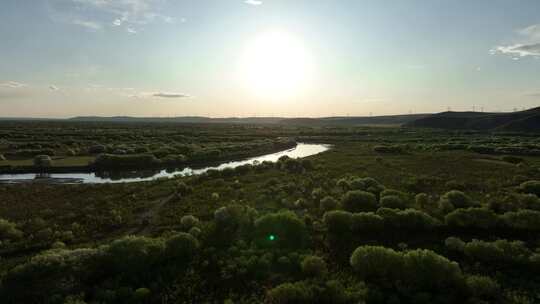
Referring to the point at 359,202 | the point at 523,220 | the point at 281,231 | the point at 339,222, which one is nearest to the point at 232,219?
the point at 281,231

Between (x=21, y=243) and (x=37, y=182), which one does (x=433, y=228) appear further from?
(x=37, y=182)

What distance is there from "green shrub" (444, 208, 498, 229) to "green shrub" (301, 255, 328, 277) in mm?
9623

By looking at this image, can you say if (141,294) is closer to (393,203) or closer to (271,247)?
(271,247)

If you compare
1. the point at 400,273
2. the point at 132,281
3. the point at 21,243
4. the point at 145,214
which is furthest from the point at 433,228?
the point at 21,243

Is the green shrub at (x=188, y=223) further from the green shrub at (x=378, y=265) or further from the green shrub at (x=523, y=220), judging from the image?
the green shrub at (x=523, y=220)

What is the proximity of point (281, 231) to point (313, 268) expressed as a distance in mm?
4267

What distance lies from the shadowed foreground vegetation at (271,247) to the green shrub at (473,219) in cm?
6

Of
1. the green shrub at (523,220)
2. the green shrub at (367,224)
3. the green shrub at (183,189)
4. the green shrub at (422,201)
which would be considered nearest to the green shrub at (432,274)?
the green shrub at (367,224)

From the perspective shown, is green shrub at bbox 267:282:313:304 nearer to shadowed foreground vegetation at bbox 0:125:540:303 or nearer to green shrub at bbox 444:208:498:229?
shadowed foreground vegetation at bbox 0:125:540:303

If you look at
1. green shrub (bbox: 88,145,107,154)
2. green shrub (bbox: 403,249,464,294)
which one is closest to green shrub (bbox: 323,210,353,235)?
green shrub (bbox: 403,249,464,294)

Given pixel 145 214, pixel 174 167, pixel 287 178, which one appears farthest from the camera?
pixel 174 167

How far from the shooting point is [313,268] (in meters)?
12.6

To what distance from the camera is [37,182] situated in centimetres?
3559

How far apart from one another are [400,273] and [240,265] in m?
6.46
